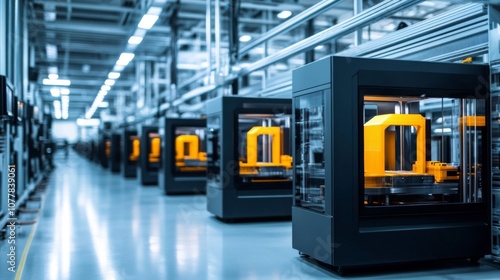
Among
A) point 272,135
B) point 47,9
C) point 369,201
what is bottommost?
point 369,201

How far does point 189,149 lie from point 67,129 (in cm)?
3224

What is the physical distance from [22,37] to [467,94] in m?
8.84

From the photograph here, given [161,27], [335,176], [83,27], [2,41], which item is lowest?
[335,176]

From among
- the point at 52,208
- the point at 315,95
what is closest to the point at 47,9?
the point at 52,208

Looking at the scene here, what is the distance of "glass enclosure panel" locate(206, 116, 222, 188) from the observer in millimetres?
7922

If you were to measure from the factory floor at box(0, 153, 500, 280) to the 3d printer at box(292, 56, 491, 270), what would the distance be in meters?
0.22

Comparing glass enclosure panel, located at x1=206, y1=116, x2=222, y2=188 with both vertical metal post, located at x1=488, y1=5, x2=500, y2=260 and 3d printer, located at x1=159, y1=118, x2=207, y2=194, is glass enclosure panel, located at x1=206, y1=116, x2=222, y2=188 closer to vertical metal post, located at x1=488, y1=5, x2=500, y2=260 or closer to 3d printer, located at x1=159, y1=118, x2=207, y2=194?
3d printer, located at x1=159, y1=118, x2=207, y2=194

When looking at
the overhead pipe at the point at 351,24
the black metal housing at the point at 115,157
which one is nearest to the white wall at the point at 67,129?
the black metal housing at the point at 115,157

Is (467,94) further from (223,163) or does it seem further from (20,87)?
(20,87)

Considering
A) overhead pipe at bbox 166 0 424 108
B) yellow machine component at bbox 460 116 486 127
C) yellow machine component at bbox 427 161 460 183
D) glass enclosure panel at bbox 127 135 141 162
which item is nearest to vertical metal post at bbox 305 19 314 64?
overhead pipe at bbox 166 0 424 108

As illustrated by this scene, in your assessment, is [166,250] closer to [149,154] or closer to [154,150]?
[149,154]

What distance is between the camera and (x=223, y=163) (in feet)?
25.4

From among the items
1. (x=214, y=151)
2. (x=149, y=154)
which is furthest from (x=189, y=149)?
(x=214, y=151)

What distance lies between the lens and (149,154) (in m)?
14.8
